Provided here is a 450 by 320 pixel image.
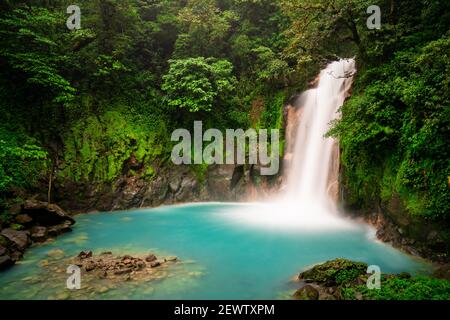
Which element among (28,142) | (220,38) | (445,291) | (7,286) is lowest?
(7,286)

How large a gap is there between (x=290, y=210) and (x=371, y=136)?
19.1 ft

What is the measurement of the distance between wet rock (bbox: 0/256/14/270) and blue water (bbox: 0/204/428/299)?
0.53 feet

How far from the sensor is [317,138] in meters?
12.8

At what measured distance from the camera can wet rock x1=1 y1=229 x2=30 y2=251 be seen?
7387mm

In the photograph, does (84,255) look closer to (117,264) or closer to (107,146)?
(117,264)

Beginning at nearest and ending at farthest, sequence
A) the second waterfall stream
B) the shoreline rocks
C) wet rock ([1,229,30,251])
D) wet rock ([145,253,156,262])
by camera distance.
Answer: wet rock ([145,253,156,262])
the shoreline rocks
wet rock ([1,229,30,251])
the second waterfall stream

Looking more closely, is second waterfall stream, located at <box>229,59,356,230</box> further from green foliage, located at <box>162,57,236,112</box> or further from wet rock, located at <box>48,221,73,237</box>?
wet rock, located at <box>48,221,73,237</box>

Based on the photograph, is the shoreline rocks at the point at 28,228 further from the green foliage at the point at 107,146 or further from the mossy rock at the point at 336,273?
the mossy rock at the point at 336,273

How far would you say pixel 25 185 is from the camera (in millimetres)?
10602

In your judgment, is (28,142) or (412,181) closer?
(412,181)

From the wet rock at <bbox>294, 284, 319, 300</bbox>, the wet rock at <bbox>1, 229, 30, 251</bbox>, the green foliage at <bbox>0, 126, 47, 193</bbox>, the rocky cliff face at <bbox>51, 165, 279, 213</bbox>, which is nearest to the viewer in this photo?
the wet rock at <bbox>294, 284, 319, 300</bbox>

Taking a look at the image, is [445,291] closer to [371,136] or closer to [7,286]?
[371,136]

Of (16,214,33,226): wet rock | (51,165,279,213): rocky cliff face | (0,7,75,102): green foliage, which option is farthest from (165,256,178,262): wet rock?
(0,7,75,102): green foliage

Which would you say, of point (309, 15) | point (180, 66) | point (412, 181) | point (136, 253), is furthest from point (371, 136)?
point (180, 66)
